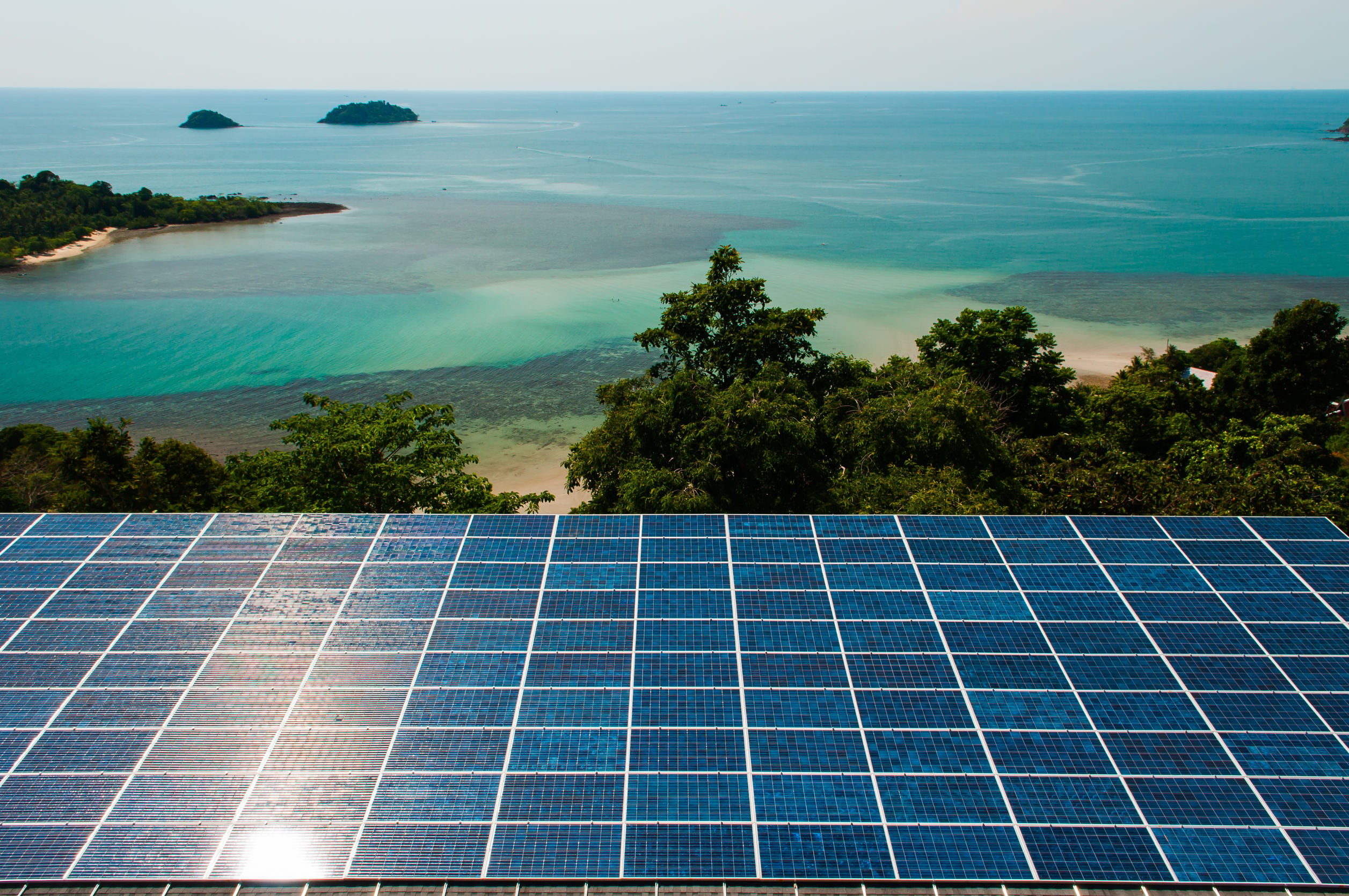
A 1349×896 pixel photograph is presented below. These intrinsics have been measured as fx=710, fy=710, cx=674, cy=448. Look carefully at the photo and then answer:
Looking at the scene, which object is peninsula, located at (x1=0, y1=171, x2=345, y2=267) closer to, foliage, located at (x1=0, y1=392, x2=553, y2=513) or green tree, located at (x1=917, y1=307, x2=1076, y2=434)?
foliage, located at (x1=0, y1=392, x2=553, y2=513)

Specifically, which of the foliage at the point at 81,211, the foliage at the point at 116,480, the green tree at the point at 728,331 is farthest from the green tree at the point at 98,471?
the foliage at the point at 81,211

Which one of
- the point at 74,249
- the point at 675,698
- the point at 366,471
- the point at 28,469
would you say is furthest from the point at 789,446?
the point at 74,249

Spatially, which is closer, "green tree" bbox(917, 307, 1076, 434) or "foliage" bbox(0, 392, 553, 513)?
"foliage" bbox(0, 392, 553, 513)

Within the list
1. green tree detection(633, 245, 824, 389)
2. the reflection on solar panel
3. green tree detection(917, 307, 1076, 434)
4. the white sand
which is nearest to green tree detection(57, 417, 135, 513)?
the reflection on solar panel

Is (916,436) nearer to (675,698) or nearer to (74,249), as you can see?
(675,698)

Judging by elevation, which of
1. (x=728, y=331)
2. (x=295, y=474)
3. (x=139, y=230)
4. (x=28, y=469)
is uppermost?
(x=728, y=331)

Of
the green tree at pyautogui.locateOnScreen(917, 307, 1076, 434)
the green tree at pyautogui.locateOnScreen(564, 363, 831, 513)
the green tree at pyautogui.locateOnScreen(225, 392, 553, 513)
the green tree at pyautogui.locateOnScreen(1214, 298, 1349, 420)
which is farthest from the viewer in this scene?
the green tree at pyautogui.locateOnScreen(1214, 298, 1349, 420)
